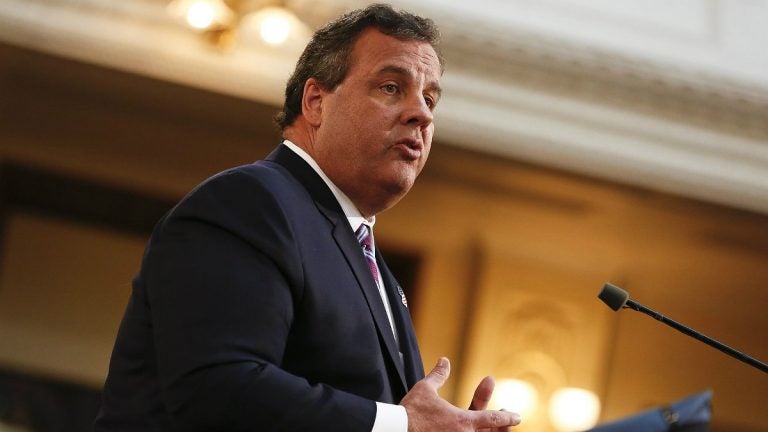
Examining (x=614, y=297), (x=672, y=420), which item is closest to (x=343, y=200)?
(x=614, y=297)

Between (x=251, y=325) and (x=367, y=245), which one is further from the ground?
(x=367, y=245)

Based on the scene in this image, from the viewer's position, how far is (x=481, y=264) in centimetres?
972

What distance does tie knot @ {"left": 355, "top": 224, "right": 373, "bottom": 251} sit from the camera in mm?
2604

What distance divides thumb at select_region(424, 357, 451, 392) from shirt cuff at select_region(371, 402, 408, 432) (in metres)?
0.10

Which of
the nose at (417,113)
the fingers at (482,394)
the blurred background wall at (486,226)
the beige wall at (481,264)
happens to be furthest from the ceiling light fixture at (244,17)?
the fingers at (482,394)

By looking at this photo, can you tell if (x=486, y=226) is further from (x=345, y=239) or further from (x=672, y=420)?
(x=672, y=420)

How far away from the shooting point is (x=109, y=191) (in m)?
9.23

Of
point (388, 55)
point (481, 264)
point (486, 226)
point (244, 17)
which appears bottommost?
point (388, 55)

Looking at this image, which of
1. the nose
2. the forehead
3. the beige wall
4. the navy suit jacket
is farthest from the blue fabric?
the beige wall

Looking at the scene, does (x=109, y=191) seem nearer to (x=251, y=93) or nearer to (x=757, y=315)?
(x=251, y=93)

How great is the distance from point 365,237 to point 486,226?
265 inches

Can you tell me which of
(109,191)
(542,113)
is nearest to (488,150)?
(542,113)

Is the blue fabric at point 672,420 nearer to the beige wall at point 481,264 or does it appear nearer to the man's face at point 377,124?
the man's face at point 377,124

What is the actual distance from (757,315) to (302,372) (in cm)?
828
